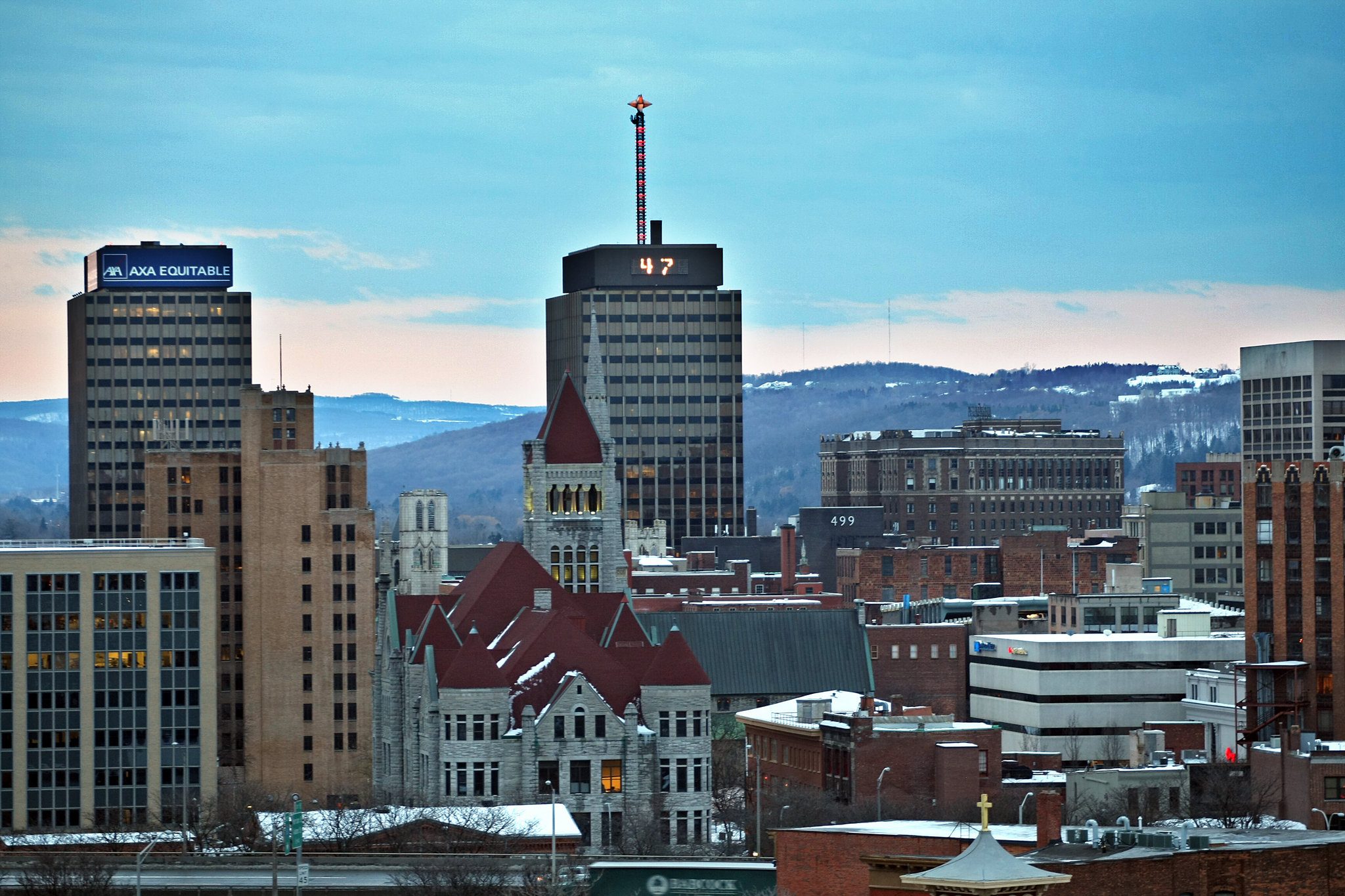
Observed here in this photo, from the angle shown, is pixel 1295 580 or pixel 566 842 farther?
pixel 1295 580

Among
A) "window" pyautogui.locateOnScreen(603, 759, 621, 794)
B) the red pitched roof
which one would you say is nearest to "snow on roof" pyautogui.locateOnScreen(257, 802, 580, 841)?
"window" pyautogui.locateOnScreen(603, 759, 621, 794)

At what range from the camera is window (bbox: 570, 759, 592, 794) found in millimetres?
156625

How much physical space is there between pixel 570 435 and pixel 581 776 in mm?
44858

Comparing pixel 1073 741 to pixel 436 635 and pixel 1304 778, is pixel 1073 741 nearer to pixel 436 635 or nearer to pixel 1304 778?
pixel 436 635

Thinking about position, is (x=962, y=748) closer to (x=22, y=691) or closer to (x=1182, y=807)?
(x=1182, y=807)

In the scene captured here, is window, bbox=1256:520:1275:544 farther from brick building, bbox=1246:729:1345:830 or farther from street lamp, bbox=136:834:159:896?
street lamp, bbox=136:834:159:896

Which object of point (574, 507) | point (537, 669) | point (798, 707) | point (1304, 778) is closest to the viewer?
point (1304, 778)

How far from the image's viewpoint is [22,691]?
17575cm

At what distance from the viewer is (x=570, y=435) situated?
19688cm

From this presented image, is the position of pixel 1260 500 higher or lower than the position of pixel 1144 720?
higher

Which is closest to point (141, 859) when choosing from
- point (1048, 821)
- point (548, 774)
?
point (1048, 821)

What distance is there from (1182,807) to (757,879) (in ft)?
119

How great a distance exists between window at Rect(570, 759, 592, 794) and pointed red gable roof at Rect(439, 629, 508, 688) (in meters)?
6.47

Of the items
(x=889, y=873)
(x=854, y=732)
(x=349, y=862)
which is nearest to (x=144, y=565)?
(x=854, y=732)
